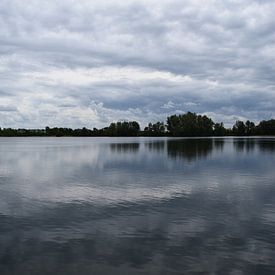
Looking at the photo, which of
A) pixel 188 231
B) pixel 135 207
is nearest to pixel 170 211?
pixel 135 207

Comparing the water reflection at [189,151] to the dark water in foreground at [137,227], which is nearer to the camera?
the dark water in foreground at [137,227]

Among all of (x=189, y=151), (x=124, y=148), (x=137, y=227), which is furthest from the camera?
(x=124, y=148)

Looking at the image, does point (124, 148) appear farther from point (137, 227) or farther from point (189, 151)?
point (137, 227)

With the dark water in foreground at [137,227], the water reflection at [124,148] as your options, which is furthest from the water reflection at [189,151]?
the dark water in foreground at [137,227]

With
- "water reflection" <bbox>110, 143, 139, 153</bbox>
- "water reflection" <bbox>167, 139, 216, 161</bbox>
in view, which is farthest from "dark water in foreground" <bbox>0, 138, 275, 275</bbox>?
"water reflection" <bbox>110, 143, 139, 153</bbox>

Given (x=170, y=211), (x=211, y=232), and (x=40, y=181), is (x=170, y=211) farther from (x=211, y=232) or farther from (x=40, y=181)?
(x=40, y=181)

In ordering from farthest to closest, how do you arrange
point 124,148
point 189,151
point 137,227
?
1. point 124,148
2. point 189,151
3. point 137,227

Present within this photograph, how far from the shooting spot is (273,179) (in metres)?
37.4

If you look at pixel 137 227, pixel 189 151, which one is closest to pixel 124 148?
pixel 189 151

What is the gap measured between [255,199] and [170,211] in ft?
24.8

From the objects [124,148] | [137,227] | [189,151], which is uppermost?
[124,148]

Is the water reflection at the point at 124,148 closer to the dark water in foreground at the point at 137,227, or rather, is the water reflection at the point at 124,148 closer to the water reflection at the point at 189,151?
the water reflection at the point at 189,151

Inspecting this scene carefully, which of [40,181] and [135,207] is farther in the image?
[40,181]

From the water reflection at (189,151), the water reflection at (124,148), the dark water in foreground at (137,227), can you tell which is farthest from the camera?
the water reflection at (124,148)
